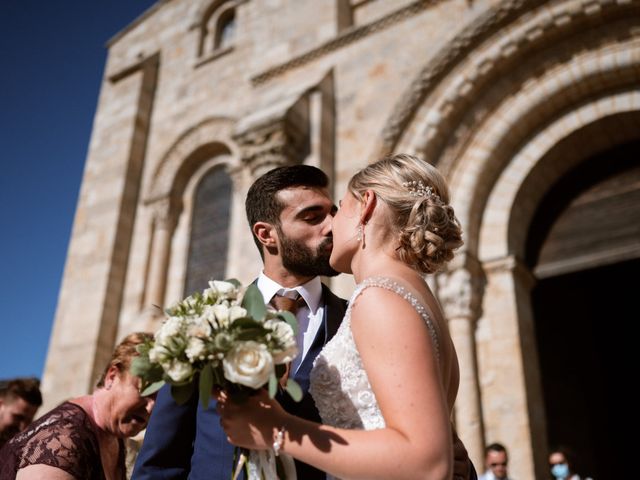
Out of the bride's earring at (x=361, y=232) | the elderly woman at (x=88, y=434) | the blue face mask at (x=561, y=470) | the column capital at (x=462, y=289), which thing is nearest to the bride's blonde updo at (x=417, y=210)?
the bride's earring at (x=361, y=232)

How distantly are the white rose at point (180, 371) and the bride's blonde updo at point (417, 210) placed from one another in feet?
2.53

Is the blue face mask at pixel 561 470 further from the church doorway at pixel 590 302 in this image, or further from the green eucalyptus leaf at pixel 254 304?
the green eucalyptus leaf at pixel 254 304

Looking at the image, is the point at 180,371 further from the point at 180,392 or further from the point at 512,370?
the point at 512,370

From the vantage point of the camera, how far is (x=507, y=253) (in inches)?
255

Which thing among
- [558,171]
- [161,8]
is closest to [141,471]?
[558,171]

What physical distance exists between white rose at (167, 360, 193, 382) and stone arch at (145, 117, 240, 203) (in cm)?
847

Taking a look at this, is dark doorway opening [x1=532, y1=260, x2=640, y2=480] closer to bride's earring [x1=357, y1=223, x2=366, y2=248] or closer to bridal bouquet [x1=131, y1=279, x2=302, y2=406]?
bride's earring [x1=357, y1=223, x2=366, y2=248]

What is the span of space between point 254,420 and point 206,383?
16 cm

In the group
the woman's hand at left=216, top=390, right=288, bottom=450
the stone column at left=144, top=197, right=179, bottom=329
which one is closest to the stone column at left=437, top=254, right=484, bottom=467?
the woman's hand at left=216, top=390, right=288, bottom=450

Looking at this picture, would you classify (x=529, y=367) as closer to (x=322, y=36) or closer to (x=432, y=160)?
(x=432, y=160)

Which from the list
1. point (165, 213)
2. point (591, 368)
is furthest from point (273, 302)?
point (591, 368)

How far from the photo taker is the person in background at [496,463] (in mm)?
5016

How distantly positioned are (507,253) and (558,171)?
1361mm

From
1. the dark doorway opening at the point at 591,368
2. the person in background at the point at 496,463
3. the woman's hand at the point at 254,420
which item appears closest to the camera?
the woman's hand at the point at 254,420
